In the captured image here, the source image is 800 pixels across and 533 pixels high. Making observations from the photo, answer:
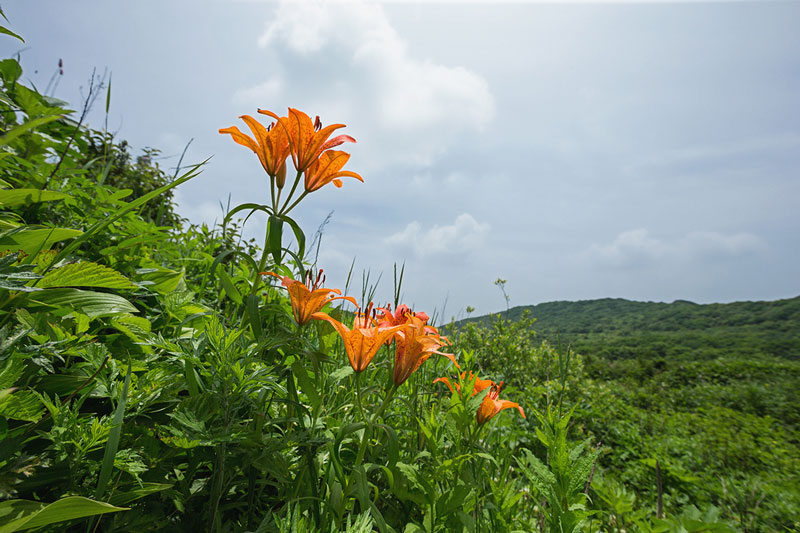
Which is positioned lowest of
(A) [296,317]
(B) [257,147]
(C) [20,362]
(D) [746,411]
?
(D) [746,411]

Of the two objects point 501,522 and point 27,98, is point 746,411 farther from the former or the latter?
point 27,98

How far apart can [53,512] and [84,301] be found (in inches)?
21.3

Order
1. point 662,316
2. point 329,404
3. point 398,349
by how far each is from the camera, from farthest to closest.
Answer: point 662,316
point 329,404
point 398,349

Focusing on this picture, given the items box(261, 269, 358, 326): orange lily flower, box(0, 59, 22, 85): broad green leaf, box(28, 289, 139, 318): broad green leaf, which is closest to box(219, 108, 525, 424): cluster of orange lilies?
box(261, 269, 358, 326): orange lily flower

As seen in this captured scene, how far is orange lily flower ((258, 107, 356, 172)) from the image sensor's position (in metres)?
1.11

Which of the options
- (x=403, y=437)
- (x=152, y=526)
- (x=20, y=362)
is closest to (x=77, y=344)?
(x=20, y=362)

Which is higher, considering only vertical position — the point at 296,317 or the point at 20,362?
the point at 296,317

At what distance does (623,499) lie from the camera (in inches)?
38.0

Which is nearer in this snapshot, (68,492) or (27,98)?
(68,492)

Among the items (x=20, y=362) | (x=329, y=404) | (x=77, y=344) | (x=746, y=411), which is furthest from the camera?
(x=746, y=411)

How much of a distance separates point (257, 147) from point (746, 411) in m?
9.33

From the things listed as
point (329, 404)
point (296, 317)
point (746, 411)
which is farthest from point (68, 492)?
point (746, 411)

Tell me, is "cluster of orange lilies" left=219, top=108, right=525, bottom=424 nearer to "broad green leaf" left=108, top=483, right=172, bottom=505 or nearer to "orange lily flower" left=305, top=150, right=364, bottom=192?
"orange lily flower" left=305, top=150, right=364, bottom=192

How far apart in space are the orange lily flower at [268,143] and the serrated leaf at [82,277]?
0.52m
